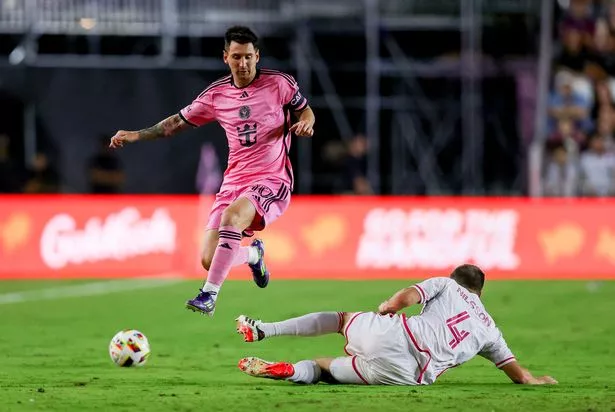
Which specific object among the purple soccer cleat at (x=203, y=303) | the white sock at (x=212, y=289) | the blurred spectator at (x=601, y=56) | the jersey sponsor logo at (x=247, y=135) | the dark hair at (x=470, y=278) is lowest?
the purple soccer cleat at (x=203, y=303)

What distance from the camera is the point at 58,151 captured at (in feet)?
79.4

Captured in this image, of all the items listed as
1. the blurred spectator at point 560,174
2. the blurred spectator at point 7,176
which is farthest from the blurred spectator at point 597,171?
the blurred spectator at point 7,176

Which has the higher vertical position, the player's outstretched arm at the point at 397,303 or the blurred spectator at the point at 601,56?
the blurred spectator at the point at 601,56

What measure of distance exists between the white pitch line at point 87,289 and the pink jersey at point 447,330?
370 inches

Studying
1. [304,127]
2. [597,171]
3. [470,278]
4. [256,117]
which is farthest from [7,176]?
[470,278]

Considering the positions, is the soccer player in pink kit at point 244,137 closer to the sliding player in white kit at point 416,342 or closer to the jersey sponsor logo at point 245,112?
the jersey sponsor logo at point 245,112

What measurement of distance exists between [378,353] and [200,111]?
3.09m

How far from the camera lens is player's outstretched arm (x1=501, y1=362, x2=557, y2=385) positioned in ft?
32.8

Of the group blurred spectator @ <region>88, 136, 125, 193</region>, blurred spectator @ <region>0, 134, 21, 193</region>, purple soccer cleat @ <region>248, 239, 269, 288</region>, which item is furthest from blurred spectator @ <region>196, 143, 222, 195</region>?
purple soccer cleat @ <region>248, 239, 269, 288</region>

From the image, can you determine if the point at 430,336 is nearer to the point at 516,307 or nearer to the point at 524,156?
the point at 516,307

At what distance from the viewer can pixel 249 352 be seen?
A: 12.6m

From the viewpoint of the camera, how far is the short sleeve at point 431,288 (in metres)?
9.59

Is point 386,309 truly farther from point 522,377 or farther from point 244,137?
point 244,137

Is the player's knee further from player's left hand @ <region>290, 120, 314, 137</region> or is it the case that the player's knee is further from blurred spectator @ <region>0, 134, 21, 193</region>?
blurred spectator @ <region>0, 134, 21, 193</region>
